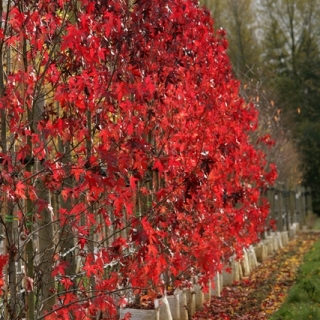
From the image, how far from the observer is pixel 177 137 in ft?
32.6

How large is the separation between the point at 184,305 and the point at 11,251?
5187 millimetres

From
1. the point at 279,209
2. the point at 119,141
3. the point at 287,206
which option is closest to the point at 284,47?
the point at 287,206

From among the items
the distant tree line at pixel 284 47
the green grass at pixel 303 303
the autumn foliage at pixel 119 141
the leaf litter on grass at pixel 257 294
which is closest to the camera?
the autumn foliage at pixel 119 141

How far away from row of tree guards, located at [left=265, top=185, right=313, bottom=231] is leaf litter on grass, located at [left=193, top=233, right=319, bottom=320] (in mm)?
6429

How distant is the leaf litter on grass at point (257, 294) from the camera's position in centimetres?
1170

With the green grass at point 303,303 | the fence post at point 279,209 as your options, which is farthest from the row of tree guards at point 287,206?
the green grass at point 303,303

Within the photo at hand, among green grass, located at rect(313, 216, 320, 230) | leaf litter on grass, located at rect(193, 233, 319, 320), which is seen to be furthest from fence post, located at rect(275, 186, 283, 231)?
leaf litter on grass, located at rect(193, 233, 319, 320)

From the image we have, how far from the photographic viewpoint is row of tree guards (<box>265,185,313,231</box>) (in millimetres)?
27672

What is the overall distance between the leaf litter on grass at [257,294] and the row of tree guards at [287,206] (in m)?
6.43

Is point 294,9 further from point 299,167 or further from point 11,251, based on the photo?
point 11,251

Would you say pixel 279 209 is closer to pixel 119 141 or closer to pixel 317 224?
pixel 317 224

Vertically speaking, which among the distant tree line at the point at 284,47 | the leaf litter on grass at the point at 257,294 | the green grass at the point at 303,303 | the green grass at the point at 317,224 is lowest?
the leaf litter on grass at the point at 257,294

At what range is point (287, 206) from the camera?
30766mm

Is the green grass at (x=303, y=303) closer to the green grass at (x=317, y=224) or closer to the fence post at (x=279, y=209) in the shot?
the fence post at (x=279, y=209)
